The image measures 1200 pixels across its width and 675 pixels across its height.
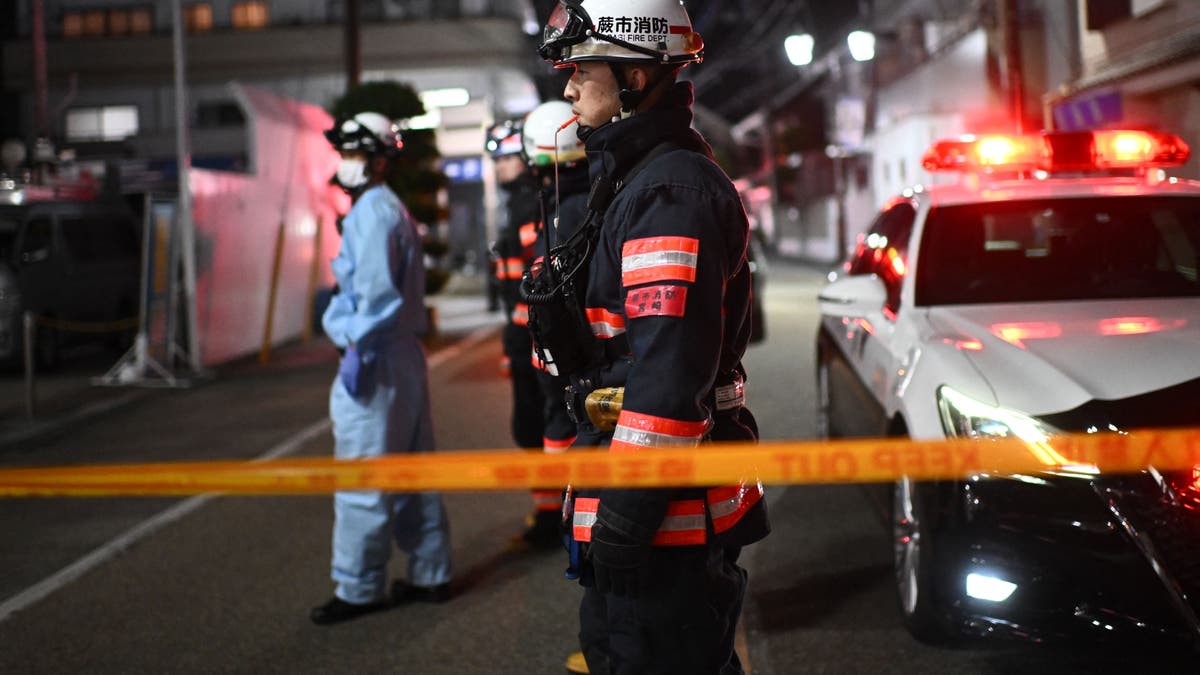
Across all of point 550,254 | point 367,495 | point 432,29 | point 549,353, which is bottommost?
point 367,495

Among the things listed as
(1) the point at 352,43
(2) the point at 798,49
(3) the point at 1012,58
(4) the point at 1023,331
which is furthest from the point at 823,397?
(1) the point at 352,43

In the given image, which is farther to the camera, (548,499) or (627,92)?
(548,499)

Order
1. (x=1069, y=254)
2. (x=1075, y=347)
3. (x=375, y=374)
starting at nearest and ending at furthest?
(x=1075, y=347) → (x=375, y=374) → (x=1069, y=254)

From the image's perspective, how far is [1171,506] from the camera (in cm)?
344

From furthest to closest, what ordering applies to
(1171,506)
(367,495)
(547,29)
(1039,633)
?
(367,495) < (1039,633) < (1171,506) < (547,29)

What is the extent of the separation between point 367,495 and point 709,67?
51.0 m

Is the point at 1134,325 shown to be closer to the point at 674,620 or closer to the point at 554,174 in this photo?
the point at 554,174

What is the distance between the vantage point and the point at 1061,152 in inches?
228

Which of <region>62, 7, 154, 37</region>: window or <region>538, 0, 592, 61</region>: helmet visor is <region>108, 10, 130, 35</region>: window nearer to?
<region>62, 7, 154, 37</region>: window

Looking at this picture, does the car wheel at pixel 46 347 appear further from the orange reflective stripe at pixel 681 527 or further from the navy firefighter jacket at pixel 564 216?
the orange reflective stripe at pixel 681 527

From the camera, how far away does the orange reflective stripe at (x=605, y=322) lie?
267cm

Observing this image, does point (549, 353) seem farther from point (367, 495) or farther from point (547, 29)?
point (367, 495)

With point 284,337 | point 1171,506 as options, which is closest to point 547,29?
point 1171,506

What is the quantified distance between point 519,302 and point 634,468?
3541 mm
